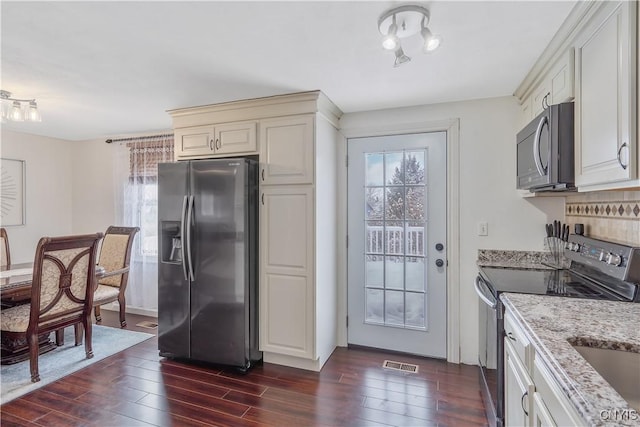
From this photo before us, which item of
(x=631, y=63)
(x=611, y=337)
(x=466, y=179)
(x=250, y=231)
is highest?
(x=631, y=63)

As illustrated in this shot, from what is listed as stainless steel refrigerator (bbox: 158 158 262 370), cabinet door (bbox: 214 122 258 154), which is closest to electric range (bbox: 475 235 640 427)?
stainless steel refrigerator (bbox: 158 158 262 370)

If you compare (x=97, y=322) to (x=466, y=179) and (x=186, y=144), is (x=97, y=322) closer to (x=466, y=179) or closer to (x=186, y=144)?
(x=186, y=144)

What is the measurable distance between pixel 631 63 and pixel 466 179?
161 centimetres

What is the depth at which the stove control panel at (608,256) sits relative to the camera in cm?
145

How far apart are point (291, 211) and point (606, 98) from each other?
6.63 ft

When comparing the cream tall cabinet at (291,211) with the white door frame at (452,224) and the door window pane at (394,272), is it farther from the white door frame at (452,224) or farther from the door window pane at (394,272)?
the white door frame at (452,224)

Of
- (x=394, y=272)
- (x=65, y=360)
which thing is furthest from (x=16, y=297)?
(x=394, y=272)

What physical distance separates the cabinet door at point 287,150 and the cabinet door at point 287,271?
9cm

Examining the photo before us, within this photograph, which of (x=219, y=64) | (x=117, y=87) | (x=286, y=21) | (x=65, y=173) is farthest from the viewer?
(x=65, y=173)

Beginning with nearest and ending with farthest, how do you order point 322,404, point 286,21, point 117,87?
point 286,21 < point 322,404 < point 117,87

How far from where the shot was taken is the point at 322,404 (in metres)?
2.21

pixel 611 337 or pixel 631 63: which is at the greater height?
pixel 631 63

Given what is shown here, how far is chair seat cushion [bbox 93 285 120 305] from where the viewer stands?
331 centimetres

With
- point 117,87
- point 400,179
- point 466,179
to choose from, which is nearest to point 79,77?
point 117,87
